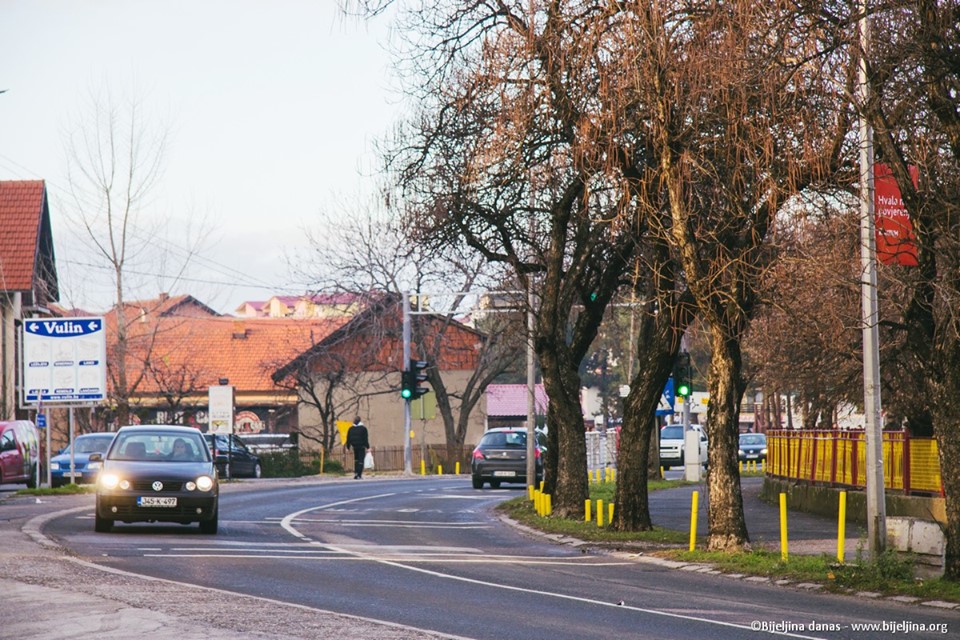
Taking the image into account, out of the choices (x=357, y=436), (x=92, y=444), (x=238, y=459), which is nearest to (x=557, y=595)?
(x=92, y=444)

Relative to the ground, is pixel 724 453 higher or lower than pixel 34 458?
higher

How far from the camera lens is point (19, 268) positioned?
59.1 meters

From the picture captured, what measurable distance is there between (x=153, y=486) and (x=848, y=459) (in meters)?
14.3

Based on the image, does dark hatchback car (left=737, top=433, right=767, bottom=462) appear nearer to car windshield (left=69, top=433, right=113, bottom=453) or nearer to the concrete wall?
the concrete wall

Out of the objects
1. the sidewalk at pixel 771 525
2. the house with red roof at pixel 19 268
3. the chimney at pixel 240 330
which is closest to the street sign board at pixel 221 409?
the sidewalk at pixel 771 525

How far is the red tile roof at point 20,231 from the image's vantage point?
5875 centimetres

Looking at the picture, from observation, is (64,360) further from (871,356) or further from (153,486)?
(871,356)

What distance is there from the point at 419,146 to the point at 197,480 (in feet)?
23.4

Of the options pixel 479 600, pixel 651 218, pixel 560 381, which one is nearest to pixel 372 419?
pixel 560 381

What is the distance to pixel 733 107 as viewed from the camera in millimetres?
16875

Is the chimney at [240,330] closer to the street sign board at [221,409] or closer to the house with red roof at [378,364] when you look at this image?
the house with red roof at [378,364]

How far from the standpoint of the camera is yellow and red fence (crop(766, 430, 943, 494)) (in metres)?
23.8

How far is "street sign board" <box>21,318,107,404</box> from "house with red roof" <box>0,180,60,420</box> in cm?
2136

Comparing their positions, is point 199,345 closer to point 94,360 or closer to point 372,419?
point 372,419
